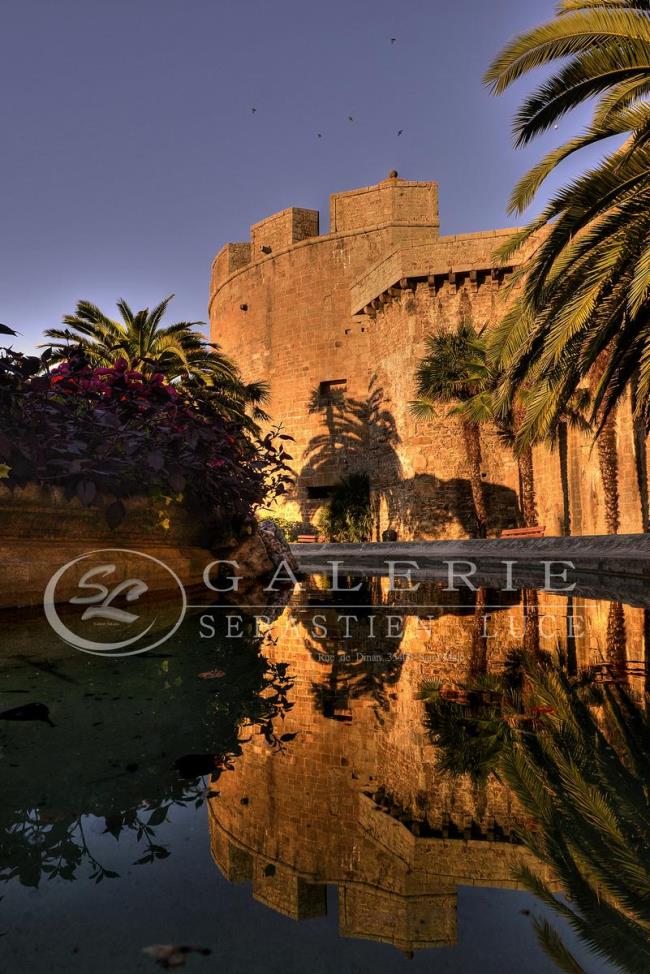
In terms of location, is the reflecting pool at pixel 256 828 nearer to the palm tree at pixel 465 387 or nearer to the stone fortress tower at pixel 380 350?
the palm tree at pixel 465 387

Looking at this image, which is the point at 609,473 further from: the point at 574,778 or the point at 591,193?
the point at 574,778

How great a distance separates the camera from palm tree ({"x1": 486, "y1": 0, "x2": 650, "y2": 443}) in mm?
5660

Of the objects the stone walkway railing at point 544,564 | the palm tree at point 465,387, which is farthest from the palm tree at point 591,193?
the palm tree at point 465,387

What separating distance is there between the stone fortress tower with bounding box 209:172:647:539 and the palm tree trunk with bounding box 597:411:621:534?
1.69 ft

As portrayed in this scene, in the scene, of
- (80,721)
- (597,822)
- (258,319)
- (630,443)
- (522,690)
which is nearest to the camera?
(597,822)

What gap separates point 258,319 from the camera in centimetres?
2634

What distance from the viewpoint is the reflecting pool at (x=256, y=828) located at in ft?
2.12

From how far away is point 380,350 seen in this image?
22141mm

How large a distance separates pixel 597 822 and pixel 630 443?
16.2 metres

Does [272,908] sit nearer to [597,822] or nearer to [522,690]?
[597,822]

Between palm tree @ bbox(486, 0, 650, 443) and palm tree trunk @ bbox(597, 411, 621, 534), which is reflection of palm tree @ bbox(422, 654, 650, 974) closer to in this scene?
palm tree @ bbox(486, 0, 650, 443)

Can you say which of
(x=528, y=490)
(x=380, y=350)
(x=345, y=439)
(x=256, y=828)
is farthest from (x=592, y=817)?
(x=345, y=439)

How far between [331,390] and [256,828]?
23.8m

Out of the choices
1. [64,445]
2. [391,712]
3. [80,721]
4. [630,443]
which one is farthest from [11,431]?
[630,443]
